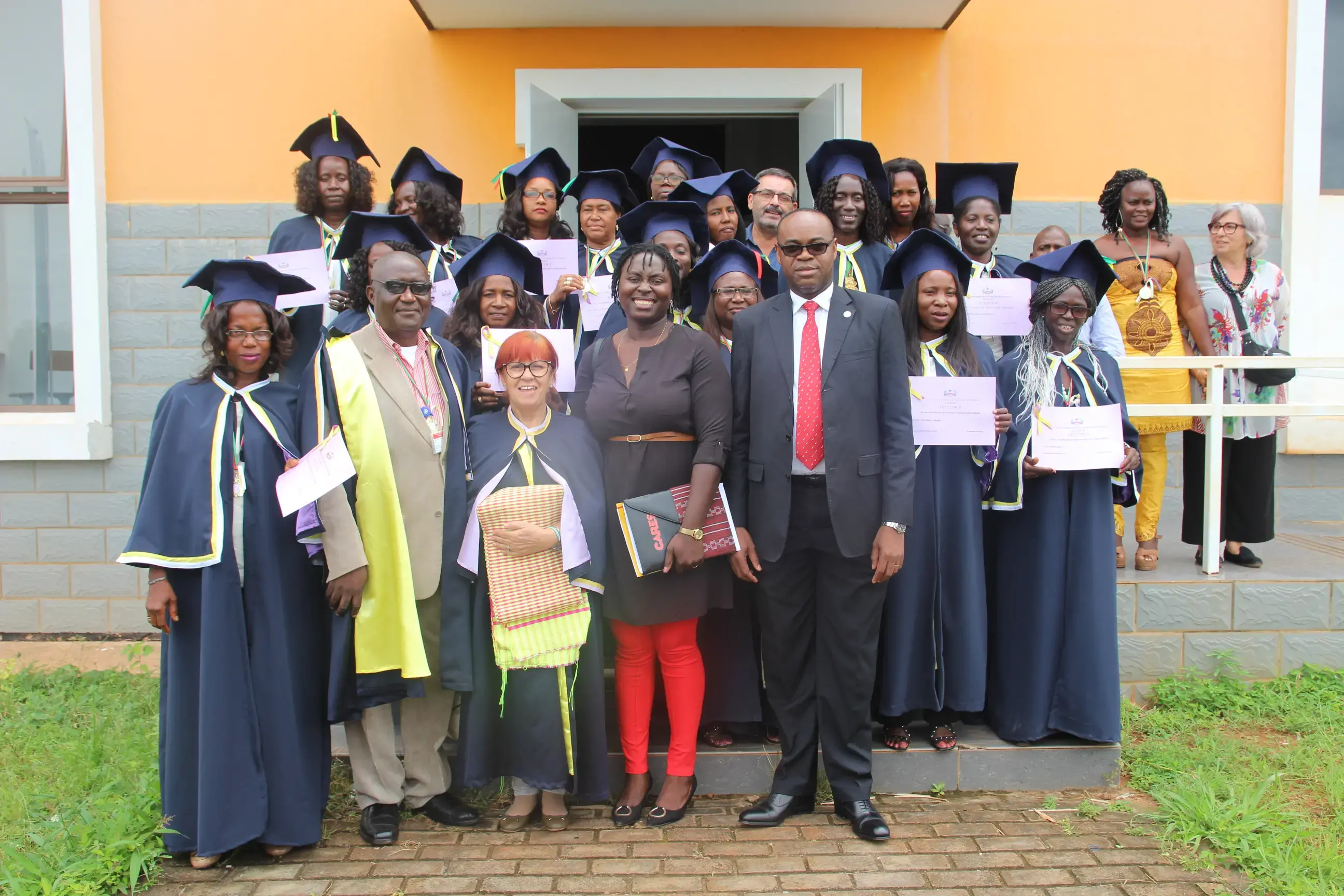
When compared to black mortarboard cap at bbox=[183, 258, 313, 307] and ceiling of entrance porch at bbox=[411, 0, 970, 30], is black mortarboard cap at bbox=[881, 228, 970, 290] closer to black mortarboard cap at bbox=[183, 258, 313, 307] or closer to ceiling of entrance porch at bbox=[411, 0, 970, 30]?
black mortarboard cap at bbox=[183, 258, 313, 307]

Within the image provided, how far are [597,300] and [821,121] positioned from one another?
318 centimetres

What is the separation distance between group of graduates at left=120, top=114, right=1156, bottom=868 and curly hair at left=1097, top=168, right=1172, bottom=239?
54.3 inches

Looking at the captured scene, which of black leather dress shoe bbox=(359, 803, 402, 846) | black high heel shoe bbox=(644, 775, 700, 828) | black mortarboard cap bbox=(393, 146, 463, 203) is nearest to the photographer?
black leather dress shoe bbox=(359, 803, 402, 846)

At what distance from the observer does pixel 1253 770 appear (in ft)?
14.5

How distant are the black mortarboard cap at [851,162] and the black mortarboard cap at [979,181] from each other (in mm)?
319

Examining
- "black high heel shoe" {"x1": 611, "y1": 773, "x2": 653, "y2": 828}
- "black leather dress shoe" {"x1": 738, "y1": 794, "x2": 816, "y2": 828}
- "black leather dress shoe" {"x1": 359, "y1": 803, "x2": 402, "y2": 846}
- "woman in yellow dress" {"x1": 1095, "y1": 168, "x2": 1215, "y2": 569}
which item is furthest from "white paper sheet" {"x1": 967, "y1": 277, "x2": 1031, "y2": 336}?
"black leather dress shoe" {"x1": 359, "y1": 803, "x2": 402, "y2": 846}

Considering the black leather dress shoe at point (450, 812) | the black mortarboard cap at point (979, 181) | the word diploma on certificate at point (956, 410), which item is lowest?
the black leather dress shoe at point (450, 812)

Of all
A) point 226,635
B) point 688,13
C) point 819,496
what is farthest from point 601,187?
point 226,635

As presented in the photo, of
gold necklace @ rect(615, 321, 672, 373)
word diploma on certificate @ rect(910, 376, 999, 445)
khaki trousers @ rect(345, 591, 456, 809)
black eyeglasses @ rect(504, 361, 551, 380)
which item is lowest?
khaki trousers @ rect(345, 591, 456, 809)

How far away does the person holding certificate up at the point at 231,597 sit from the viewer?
3.56 meters

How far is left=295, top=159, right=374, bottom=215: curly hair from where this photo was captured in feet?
17.4

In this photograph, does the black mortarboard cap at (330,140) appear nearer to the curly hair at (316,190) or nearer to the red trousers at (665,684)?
the curly hair at (316,190)

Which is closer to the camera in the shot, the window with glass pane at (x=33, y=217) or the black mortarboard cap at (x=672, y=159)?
the black mortarboard cap at (x=672, y=159)

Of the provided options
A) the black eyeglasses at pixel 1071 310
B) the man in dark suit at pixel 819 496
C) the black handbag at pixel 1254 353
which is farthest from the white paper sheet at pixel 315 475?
the black handbag at pixel 1254 353
